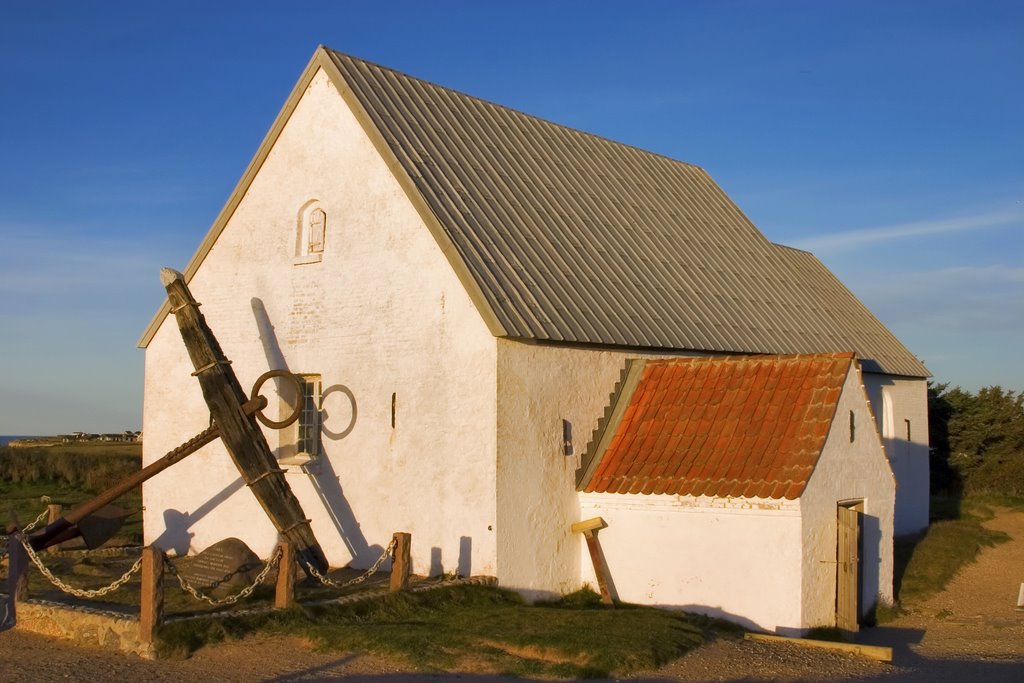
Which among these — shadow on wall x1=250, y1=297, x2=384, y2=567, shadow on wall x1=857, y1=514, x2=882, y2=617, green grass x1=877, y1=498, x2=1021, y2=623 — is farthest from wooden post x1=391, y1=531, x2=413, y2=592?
green grass x1=877, y1=498, x2=1021, y2=623

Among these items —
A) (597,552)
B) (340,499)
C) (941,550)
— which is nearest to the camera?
(597,552)

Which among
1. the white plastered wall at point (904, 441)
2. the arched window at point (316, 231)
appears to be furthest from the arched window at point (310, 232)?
the white plastered wall at point (904, 441)

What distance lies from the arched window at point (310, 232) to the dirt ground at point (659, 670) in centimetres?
676

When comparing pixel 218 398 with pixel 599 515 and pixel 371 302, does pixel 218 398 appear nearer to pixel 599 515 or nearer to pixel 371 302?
pixel 371 302

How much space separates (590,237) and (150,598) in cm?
959

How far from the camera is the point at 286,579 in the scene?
12.2m

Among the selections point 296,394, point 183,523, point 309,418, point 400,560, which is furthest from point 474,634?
point 183,523

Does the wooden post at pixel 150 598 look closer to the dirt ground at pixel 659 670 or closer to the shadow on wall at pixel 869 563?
the dirt ground at pixel 659 670

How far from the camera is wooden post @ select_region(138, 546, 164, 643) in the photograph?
10867 millimetres

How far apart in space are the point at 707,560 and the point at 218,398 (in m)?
6.75

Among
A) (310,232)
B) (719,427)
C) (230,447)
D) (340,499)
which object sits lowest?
(340,499)

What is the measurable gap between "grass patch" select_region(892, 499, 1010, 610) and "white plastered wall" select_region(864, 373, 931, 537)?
22.4 inches

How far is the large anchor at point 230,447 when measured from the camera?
13969mm

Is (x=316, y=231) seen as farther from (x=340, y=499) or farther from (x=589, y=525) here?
(x=589, y=525)
